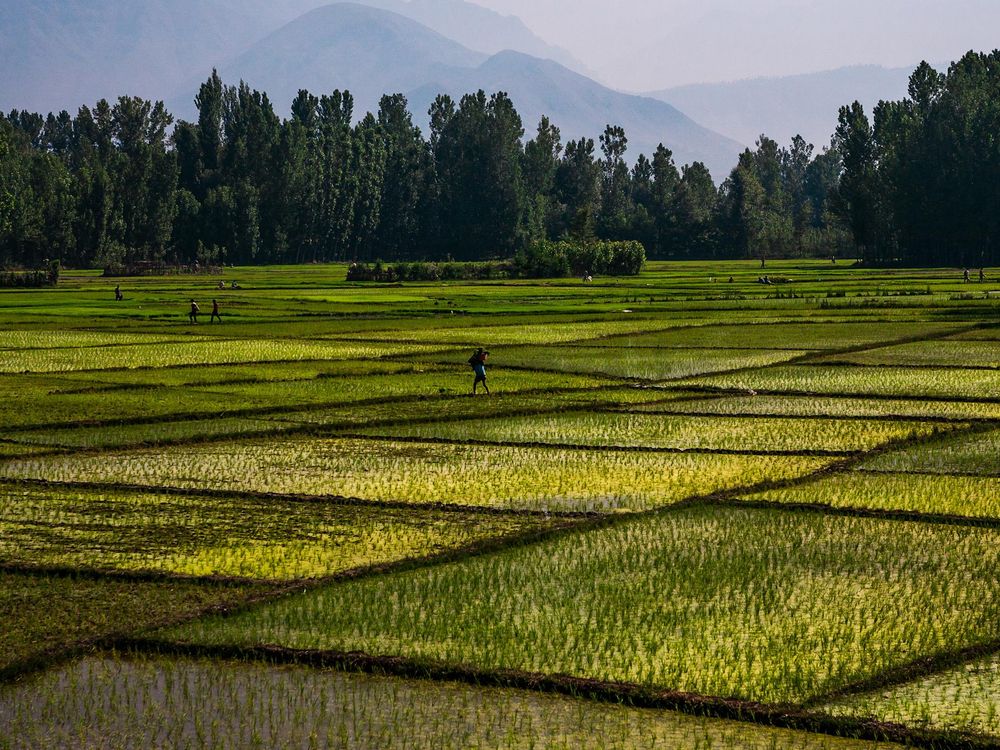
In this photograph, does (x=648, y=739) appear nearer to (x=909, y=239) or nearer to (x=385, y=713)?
(x=385, y=713)

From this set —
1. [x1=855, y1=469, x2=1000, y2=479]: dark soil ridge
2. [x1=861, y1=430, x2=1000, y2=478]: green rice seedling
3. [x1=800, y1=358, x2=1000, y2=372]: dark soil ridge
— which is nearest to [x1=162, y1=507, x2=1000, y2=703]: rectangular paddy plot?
[x1=855, y1=469, x2=1000, y2=479]: dark soil ridge

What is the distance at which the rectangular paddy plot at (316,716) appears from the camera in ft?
26.0

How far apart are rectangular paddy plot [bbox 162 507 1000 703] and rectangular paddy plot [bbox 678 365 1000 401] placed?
12009 mm

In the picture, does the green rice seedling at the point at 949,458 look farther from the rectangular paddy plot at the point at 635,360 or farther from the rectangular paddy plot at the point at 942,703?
the rectangular paddy plot at the point at 635,360

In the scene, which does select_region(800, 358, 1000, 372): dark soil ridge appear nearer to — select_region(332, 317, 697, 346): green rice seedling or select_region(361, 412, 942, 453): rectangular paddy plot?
select_region(361, 412, 942, 453): rectangular paddy plot

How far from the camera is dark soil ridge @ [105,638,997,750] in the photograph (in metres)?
7.96

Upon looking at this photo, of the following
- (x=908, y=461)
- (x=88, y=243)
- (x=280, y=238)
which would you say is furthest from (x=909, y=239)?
(x=908, y=461)

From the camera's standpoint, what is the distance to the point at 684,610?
10.3 m

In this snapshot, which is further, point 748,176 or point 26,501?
point 748,176

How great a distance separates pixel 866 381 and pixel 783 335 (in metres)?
12.2

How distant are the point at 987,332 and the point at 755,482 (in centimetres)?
2523

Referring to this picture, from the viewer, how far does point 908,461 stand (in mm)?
17500

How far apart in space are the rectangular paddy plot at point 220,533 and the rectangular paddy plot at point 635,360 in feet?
46.8

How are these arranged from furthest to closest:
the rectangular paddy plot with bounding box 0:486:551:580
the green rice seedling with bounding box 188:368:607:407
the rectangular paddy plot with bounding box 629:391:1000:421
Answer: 1. the green rice seedling with bounding box 188:368:607:407
2. the rectangular paddy plot with bounding box 629:391:1000:421
3. the rectangular paddy plot with bounding box 0:486:551:580
